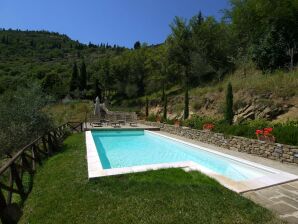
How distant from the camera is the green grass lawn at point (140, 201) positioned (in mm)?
3914

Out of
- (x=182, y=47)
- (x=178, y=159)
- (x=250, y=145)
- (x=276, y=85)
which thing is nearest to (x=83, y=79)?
(x=182, y=47)

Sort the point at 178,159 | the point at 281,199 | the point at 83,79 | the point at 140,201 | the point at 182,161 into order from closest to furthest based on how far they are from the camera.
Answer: the point at 140,201, the point at 281,199, the point at 182,161, the point at 178,159, the point at 83,79

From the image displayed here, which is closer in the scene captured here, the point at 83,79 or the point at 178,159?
the point at 178,159

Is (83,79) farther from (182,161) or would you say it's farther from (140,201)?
(140,201)

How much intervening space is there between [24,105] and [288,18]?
19.0 meters

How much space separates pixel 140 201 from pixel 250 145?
6398mm

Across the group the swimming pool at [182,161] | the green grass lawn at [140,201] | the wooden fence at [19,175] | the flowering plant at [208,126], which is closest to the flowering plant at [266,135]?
the swimming pool at [182,161]

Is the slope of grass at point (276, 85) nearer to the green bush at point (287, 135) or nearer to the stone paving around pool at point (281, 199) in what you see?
the green bush at point (287, 135)

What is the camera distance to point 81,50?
9981cm

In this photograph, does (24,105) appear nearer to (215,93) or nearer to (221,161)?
(221,161)

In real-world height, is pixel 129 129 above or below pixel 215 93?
below

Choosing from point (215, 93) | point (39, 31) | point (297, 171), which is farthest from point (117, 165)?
point (39, 31)

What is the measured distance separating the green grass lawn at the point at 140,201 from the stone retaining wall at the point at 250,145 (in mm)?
3446

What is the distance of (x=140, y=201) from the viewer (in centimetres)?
446
